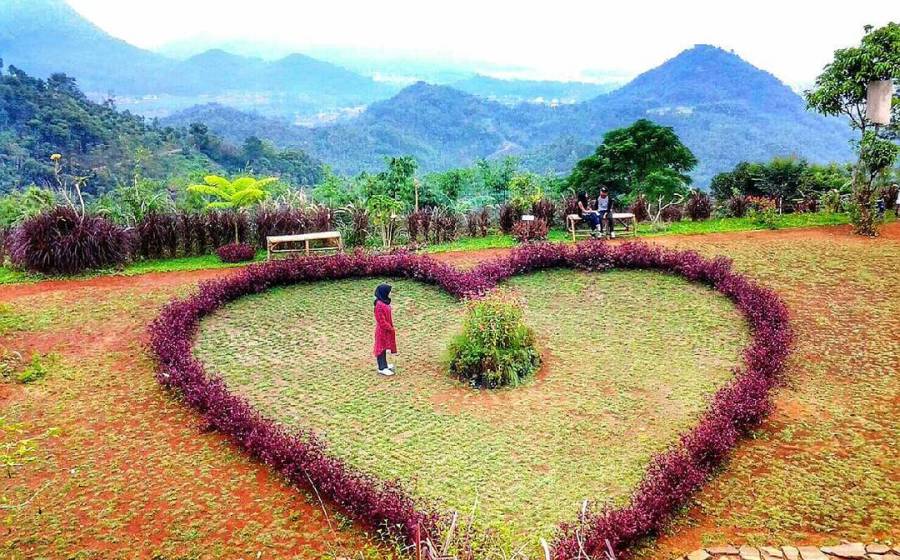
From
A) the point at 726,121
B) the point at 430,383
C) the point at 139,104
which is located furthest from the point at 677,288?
the point at 139,104

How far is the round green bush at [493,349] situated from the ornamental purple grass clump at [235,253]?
6048 millimetres

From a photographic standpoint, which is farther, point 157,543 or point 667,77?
point 667,77

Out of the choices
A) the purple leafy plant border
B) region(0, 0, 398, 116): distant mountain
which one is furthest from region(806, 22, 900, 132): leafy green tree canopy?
region(0, 0, 398, 116): distant mountain

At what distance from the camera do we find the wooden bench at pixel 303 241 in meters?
12.0

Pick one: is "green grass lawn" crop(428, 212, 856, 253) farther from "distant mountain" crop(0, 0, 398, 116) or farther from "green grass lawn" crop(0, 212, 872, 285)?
"distant mountain" crop(0, 0, 398, 116)

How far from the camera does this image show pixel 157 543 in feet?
15.8

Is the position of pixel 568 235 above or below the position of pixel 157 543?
above

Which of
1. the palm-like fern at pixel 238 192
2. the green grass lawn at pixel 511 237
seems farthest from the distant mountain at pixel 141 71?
the green grass lawn at pixel 511 237

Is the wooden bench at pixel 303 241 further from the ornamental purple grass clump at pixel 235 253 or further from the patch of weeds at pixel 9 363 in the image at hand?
the patch of weeds at pixel 9 363

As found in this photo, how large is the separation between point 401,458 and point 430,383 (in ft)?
5.11

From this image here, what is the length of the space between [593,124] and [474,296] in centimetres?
7813

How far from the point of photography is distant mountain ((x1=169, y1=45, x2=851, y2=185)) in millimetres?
63375

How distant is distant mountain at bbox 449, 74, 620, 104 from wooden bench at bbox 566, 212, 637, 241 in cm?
13793

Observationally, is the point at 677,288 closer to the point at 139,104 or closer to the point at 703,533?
the point at 703,533
